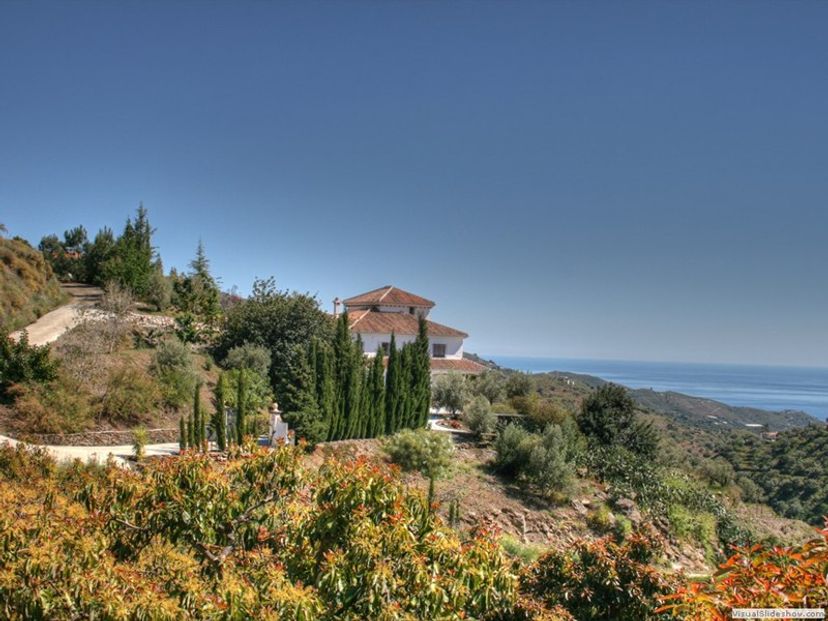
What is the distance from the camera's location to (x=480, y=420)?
94.4 ft

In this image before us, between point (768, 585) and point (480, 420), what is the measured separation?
25.6m

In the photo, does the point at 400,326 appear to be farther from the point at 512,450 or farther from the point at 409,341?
the point at 512,450

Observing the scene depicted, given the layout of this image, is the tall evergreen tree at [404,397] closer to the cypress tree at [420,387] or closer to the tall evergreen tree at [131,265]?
the cypress tree at [420,387]

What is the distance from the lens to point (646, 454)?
3116 centimetres

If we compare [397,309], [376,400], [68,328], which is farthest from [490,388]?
[68,328]

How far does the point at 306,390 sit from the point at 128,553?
54.4 feet

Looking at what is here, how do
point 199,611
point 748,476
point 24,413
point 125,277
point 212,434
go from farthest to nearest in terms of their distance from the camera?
point 748,476 → point 125,277 → point 212,434 → point 24,413 → point 199,611

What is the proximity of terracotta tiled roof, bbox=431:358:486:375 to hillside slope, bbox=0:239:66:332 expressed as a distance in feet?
81.6

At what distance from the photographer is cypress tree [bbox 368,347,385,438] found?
26.0 metres

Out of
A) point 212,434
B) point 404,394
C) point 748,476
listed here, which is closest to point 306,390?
point 212,434

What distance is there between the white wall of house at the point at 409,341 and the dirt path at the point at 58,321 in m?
17.5

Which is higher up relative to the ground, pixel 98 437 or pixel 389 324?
pixel 389 324

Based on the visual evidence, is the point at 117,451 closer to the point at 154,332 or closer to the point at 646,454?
the point at 154,332

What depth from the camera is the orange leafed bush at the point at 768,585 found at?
3.34 metres
